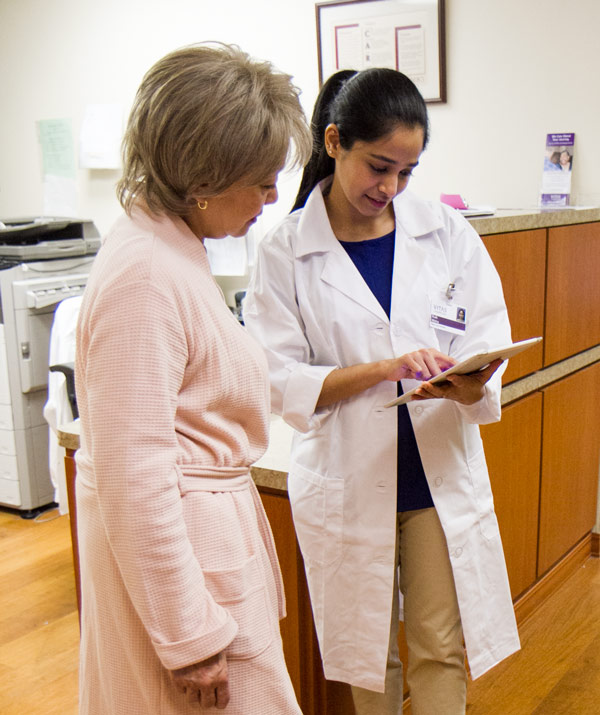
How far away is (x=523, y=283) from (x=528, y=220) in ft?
0.55

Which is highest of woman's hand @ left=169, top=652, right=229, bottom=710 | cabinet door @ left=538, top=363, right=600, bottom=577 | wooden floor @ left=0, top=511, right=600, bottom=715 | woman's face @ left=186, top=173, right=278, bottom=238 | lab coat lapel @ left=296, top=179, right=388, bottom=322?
woman's face @ left=186, top=173, right=278, bottom=238

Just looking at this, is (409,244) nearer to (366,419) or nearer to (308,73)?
(366,419)

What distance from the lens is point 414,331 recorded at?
4.94ft

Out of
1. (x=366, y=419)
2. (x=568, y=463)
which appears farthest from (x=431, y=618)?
(x=568, y=463)

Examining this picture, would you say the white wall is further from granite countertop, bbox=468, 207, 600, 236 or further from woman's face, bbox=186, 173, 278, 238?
woman's face, bbox=186, 173, 278, 238

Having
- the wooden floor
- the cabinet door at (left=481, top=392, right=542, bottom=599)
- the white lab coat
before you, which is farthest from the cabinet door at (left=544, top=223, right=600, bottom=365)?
the white lab coat

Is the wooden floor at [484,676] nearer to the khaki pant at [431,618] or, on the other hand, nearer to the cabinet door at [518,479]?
the cabinet door at [518,479]

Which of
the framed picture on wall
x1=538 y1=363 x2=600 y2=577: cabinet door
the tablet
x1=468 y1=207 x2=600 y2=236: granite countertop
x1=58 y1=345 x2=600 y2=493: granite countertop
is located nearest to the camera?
the tablet

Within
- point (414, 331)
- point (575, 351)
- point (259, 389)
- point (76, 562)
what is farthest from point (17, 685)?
point (575, 351)

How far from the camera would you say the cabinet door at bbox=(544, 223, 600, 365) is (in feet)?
7.97

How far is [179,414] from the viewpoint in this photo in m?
0.91

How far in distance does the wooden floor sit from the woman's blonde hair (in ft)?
5.44

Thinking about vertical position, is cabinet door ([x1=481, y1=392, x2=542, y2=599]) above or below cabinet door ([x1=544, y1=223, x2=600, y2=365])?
below

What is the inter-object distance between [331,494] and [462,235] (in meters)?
0.55
